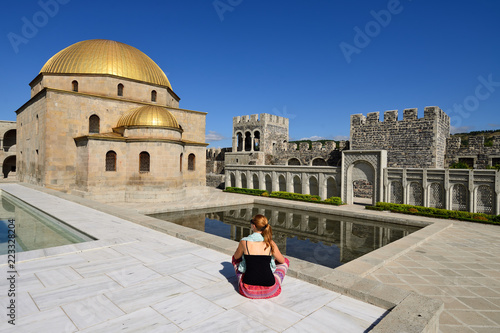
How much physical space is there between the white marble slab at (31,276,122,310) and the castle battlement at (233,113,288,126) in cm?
2858

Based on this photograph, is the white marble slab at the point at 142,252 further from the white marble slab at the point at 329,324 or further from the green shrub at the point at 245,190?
the green shrub at the point at 245,190

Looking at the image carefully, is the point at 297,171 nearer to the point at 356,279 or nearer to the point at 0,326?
the point at 356,279

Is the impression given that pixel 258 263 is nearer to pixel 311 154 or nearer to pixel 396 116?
pixel 396 116

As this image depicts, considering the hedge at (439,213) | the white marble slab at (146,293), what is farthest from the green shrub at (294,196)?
the white marble slab at (146,293)

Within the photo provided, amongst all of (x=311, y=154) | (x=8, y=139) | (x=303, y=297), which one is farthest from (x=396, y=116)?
(x=8, y=139)

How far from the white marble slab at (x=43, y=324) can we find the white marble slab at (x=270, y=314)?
7.18 ft

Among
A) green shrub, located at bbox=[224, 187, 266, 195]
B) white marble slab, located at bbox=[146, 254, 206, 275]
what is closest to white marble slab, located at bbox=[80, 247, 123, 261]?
white marble slab, located at bbox=[146, 254, 206, 275]

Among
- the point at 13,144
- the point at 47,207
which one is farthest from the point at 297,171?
the point at 13,144

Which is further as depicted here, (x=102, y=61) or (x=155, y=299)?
(x=102, y=61)

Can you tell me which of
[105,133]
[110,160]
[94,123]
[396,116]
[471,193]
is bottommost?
[471,193]

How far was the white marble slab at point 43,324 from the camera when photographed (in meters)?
3.50

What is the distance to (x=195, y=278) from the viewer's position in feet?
17.1

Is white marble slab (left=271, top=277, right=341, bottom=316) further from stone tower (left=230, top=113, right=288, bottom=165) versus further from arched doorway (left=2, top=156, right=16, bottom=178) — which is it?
arched doorway (left=2, top=156, right=16, bottom=178)

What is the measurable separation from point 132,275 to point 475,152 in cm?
2277
